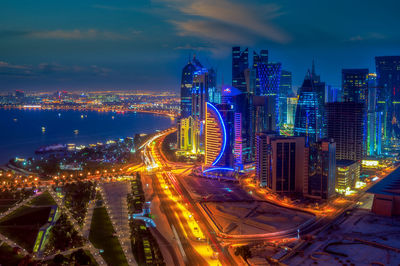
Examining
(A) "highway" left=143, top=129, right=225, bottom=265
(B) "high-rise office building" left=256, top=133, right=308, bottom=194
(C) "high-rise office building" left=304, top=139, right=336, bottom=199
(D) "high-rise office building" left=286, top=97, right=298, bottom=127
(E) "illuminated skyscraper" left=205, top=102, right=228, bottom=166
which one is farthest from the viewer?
(D) "high-rise office building" left=286, top=97, right=298, bottom=127

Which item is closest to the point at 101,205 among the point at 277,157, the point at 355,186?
the point at 277,157

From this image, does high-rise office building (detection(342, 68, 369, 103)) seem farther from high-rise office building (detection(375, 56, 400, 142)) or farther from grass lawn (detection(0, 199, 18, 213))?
grass lawn (detection(0, 199, 18, 213))

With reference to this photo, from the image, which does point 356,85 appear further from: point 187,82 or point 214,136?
point 187,82

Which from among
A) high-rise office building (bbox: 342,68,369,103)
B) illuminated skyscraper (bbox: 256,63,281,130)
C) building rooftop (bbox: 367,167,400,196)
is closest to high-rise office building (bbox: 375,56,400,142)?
high-rise office building (bbox: 342,68,369,103)

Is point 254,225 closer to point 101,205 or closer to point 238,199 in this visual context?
point 238,199

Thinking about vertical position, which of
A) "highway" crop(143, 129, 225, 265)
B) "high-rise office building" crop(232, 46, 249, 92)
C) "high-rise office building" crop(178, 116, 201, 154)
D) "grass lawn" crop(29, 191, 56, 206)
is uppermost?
"high-rise office building" crop(232, 46, 249, 92)

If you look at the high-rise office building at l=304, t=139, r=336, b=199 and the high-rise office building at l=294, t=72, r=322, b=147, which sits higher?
the high-rise office building at l=294, t=72, r=322, b=147

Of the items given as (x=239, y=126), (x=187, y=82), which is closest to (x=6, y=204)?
(x=239, y=126)
